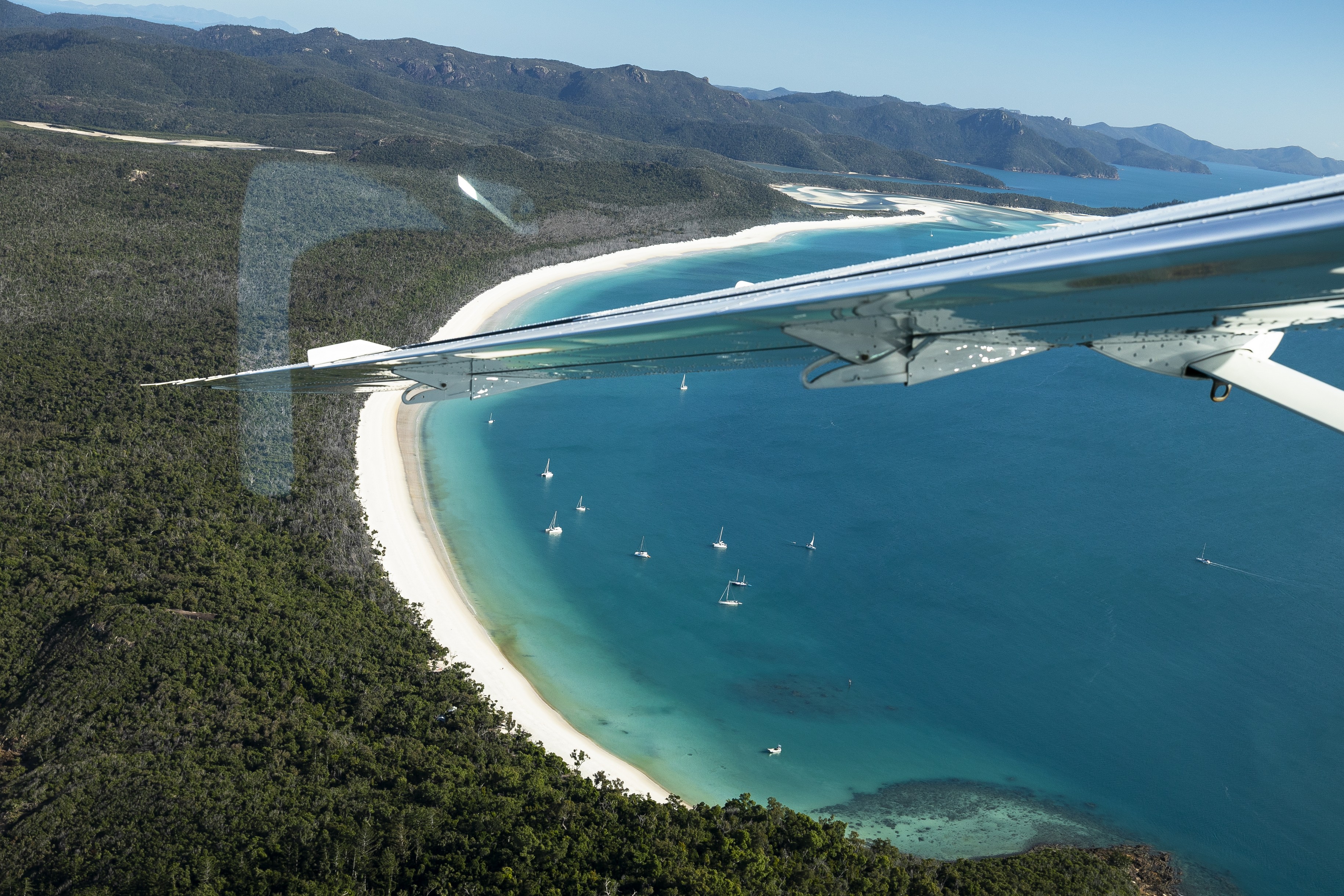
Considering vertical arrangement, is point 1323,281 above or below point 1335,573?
above

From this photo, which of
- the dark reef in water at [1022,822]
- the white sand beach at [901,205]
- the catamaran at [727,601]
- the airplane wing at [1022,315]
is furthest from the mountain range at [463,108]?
the airplane wing at [1022,315]

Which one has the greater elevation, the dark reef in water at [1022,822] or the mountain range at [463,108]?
the mountain range at [463,108]

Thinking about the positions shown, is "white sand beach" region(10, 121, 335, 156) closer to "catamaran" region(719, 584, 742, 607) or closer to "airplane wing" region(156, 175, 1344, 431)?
"catamaran" region(719, 584, 742, 607)

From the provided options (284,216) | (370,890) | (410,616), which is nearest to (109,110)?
(284,216)

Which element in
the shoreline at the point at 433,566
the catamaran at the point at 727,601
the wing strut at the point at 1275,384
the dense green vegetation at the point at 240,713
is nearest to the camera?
the wing strut at the point at 1275,384

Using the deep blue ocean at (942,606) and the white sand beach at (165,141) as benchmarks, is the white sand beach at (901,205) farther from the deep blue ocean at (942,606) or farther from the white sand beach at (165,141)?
the deep blue ocean at (942,606)

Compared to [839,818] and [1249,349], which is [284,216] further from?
[1249,349]
